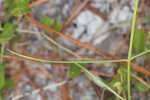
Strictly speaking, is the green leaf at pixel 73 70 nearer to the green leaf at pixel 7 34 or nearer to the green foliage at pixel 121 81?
the green foliage at pixel 121 81

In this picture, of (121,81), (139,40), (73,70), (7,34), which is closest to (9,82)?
(7,34)

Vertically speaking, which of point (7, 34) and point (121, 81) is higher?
point (7, 34)

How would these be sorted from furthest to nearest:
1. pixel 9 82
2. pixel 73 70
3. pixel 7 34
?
pixel 9 82
pixel 7 34
pixel 73 70

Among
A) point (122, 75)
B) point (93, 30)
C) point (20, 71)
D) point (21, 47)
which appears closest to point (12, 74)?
point (20, 71)

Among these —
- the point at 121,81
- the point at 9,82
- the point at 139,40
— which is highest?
the point at 139,40

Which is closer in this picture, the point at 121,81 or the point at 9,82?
the point at 121,81

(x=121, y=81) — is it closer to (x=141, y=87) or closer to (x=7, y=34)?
(x=141, y=87)

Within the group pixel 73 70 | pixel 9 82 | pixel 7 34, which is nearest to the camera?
pixel 73 70

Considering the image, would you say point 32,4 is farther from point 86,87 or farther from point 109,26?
point 86,87

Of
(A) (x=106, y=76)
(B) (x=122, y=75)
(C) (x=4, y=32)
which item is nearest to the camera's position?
(B) (x=122, y=75)

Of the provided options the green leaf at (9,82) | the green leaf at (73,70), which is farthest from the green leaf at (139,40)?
the green leaf at (9,82)

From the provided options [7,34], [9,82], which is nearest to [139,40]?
[7,34]
